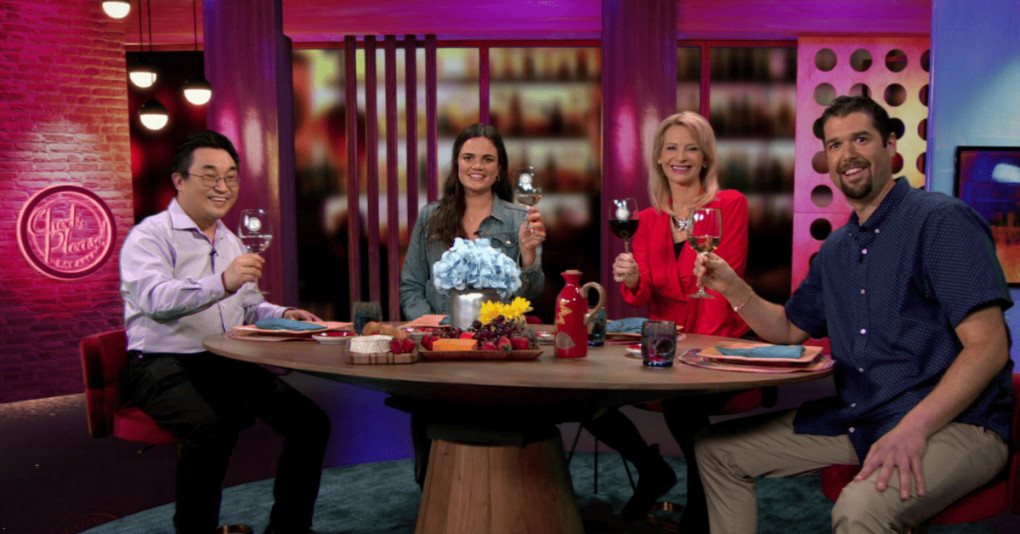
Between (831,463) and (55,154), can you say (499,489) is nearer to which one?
(831,463)

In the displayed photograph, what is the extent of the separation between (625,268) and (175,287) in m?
1.54

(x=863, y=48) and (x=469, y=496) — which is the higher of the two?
(x=863, y=48)

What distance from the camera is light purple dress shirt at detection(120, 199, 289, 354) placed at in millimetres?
2635

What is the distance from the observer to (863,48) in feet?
22.2

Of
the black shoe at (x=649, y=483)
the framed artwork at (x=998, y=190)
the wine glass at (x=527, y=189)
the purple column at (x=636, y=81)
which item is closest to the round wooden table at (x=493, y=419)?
the wine glass at (x=527, y=189)

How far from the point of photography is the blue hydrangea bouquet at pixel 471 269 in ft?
7.95

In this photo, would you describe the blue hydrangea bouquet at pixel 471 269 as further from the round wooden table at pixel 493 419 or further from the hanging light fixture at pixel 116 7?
the hanging light fixture at pixel 116 7

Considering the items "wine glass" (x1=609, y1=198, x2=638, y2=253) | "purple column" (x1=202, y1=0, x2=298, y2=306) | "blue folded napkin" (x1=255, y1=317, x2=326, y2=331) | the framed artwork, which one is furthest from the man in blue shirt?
"purple column" (x1=202, y1=0, x2=298, y2=306)

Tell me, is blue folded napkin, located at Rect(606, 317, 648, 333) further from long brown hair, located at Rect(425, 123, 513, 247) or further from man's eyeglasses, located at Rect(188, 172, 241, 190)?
man's eyeglasses, located at Rect(188, 172, 241, 190)

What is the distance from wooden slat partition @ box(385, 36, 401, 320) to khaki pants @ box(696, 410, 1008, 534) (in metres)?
4.80

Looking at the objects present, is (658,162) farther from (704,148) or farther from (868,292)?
(868,292)

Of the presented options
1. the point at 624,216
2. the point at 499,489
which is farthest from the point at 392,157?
the point at 499,489

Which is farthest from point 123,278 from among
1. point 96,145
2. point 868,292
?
point 96,145

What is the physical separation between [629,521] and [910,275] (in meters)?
1.64
